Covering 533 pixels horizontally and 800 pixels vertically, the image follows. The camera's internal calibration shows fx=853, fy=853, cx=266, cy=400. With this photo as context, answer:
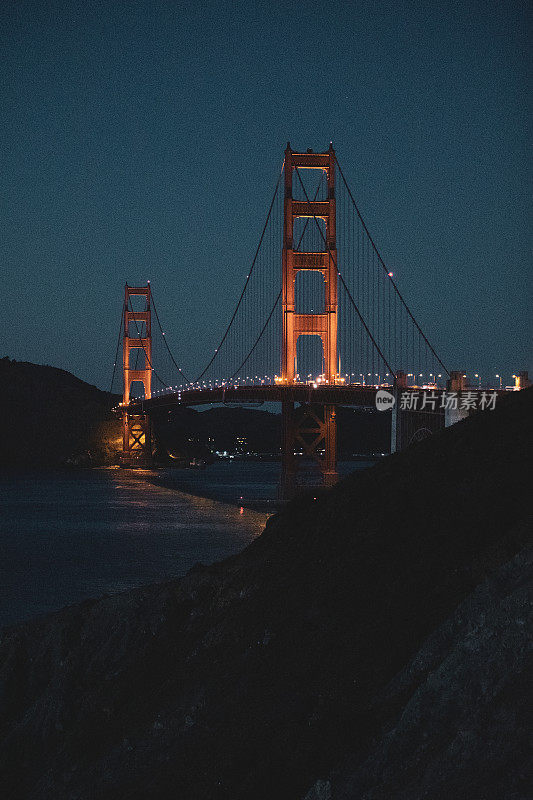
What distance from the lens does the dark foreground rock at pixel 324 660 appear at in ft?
12.8

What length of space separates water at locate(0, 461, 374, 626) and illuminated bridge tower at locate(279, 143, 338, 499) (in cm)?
366

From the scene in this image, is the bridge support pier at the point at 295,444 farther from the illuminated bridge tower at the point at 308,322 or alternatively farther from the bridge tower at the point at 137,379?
the bridge tower at the point at 137,379

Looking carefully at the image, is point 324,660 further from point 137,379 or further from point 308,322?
point 137,379

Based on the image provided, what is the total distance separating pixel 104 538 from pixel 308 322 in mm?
18002

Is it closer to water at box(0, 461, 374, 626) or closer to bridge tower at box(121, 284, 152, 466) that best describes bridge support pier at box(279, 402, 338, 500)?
water at box(0, 461, 374, 626)

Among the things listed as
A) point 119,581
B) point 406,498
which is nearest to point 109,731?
point 406,498

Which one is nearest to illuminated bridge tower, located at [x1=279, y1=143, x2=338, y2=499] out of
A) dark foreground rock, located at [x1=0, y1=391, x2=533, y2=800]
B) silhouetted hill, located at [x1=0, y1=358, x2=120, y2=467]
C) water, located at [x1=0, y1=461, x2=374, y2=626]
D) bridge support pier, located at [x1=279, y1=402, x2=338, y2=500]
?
bridge support pier, located at [x1=279, y1=402, x2=338, y2=500]

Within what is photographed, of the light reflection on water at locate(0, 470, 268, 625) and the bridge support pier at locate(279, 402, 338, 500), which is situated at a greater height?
the bridge support pier at locate(279, 402, 338, 500)

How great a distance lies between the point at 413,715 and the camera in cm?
400

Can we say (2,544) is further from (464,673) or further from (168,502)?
(464,673)

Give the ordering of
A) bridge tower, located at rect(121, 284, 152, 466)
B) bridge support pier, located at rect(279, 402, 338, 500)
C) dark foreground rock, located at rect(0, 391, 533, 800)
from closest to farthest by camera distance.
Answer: dark foreground rock, located at rect(0, 391, 533, 800)
bridge support pier, located at rect(279, 402, 338, 500)
bridge tower, located at rect(121, 284, 152, 466)

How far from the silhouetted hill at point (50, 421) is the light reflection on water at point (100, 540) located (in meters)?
45.2

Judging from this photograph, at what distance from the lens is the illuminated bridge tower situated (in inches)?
1763

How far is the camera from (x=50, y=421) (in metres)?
126
